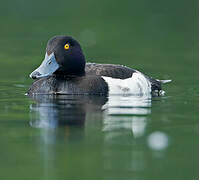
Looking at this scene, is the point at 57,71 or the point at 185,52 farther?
the point at 185,52

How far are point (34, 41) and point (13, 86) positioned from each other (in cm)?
782

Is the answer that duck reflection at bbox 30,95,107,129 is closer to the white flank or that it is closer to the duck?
the duck

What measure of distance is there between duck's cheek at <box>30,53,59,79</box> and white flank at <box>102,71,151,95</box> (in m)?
0.84

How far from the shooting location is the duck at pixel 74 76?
12.1 metres

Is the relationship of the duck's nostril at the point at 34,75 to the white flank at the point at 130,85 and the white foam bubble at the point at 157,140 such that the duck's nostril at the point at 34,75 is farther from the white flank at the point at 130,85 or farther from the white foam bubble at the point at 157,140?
the white foam bubble at the point at 157,140

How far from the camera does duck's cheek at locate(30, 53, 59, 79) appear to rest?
1194cm

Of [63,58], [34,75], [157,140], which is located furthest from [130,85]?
[157,140]

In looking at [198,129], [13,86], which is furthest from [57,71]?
[198,129]

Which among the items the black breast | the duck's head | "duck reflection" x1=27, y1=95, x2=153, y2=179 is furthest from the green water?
the duck's head

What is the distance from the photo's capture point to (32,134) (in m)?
8.57

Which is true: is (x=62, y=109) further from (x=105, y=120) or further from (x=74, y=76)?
(x=74, y=76)

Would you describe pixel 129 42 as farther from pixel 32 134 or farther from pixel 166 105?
pixel 32 134

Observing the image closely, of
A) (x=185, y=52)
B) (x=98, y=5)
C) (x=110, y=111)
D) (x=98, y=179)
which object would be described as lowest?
(x=98, y=179)

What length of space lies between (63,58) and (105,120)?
3.10 metres
